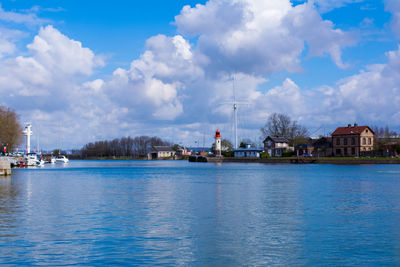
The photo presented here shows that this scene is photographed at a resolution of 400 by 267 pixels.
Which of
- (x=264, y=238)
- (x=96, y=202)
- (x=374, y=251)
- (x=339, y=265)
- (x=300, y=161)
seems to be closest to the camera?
(x=339, y=265)

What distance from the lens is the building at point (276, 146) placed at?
128m

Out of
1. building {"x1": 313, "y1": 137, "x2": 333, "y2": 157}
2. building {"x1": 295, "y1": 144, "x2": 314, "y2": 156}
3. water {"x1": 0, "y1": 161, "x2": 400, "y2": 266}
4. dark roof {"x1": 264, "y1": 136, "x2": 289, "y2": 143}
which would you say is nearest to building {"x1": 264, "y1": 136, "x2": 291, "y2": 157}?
dark roof {"x1": 264, "y1": 136, "x2": 289, "y2": 143}

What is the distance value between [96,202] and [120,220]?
8.01 meters

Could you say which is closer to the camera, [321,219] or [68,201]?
[321,219]

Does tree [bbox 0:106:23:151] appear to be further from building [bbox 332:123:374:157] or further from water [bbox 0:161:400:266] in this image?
building [bbox 332:123:374:157]

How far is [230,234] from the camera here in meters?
17.9

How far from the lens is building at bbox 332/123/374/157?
109m

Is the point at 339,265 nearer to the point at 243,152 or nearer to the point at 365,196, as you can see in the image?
the point at 365,196

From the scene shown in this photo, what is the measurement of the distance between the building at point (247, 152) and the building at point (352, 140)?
27.7 metres

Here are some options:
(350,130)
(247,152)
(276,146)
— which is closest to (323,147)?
(350,130)

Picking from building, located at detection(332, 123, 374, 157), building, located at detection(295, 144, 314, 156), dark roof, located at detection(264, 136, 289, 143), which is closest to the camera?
building, located at detection(332, 123, 374, 157)

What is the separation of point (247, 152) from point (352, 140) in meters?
38.6

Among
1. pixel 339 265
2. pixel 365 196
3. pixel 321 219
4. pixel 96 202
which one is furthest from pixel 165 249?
pixel 365 196

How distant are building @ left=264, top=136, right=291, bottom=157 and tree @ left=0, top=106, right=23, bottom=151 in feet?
226
